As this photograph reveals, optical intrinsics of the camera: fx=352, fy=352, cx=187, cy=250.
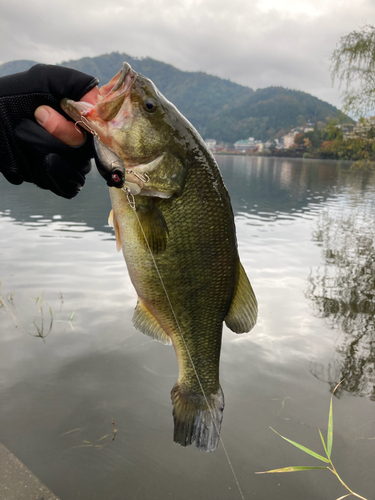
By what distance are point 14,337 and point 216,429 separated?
15.7ft

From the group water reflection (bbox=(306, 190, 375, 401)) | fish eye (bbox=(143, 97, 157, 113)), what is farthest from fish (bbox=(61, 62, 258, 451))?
water reflection (bbox=(306, 190, 375, 401))

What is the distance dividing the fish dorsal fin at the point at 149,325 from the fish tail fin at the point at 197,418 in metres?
0.37

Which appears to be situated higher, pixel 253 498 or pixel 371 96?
pixel 371 96

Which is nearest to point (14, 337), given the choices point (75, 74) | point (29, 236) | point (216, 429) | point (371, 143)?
point (216, 429)

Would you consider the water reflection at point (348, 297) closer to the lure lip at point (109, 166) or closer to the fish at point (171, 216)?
the fish at point (171, 216)

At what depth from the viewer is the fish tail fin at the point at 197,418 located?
222 cm

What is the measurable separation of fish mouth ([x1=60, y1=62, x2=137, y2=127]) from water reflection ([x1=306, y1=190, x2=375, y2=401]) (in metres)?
4.93

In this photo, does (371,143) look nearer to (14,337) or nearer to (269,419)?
(269,419)

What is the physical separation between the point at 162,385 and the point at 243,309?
3.23 m

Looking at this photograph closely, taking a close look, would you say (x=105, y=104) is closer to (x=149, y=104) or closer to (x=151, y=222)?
(x=149, y=104)

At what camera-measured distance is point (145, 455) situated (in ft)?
12.6

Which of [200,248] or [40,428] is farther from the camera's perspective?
[40,428]

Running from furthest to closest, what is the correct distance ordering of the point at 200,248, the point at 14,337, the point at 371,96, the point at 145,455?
the point at 371,96, the point at 14,337, the point at 145,455, the point at 200,248

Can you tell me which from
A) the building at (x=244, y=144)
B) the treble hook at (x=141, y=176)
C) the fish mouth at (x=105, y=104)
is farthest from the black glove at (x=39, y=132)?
the building at (x=244, y=144)
